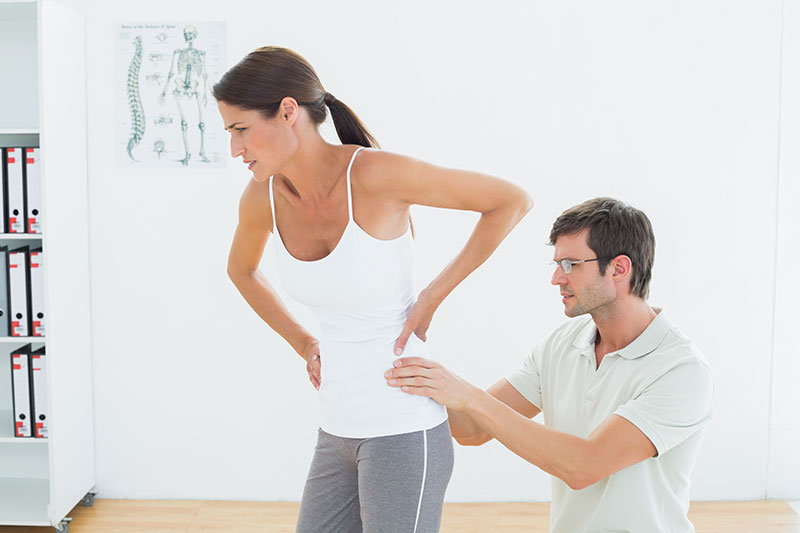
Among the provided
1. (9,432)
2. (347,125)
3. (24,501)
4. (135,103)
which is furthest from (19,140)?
(347,125)

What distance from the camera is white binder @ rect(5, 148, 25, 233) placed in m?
2.75

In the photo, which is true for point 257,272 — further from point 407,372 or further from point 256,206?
point 407,372

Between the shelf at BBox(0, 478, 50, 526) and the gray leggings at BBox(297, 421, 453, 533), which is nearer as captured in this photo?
the gray leggings at BBox(297, 421, 453, 533)

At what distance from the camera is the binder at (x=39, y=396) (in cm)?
285

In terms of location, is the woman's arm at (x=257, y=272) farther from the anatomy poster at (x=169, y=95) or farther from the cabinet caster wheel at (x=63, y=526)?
the cabinet caster wheel at (x=63, y=526)

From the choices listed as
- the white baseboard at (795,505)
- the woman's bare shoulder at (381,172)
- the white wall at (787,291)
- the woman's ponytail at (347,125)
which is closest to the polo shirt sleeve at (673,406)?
the woman's bare shoulder at (381,172)

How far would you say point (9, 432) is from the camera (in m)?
2.89

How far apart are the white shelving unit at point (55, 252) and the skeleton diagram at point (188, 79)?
1.08ft

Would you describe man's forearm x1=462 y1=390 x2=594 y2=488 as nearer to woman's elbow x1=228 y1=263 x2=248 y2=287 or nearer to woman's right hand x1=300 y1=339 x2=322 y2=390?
woman's right hand x1=300 y1=339 x2=322 y2=390

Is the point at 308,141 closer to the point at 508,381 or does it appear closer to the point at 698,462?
the point at 508,381

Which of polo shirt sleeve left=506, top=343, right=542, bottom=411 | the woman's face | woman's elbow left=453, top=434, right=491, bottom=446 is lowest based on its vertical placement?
woman's elbow left=453, top=434, right=491, bottom=446

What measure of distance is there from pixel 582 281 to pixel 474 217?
4.72ft

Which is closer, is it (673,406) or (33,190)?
(673,406)

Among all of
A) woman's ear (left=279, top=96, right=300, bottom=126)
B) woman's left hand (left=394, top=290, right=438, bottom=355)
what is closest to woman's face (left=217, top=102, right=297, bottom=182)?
woman's ear (left=279, top=96, right=300, bottom=126)
